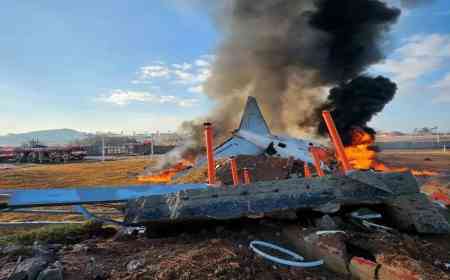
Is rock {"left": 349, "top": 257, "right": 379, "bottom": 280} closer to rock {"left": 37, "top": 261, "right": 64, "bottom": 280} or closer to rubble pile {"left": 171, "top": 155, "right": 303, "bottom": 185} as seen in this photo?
rock {"left": 37, "top": 261, "right": 64, "bottom": 280}

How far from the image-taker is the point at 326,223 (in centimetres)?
405

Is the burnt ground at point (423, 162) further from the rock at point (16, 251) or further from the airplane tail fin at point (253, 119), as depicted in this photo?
the rock at point (16, 251)

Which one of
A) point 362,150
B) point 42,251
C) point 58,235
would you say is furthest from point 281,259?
point 362,150

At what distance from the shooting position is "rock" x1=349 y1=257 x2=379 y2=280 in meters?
2.99

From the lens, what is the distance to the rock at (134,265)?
10.9 feet

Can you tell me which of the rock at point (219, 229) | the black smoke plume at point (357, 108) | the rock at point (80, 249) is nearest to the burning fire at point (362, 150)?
the black smoke plume at point (357, 108)

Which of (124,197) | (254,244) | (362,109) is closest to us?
(254,244)

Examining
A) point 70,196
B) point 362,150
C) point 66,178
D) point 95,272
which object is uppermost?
point 362,150

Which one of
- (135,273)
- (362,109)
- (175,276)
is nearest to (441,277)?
(175,276)

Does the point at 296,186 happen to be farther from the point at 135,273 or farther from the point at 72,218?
the point at 72,218

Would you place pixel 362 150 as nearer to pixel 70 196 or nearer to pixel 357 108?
pixel 357 108

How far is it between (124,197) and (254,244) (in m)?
2.42

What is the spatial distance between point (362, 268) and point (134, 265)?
2.40 meters

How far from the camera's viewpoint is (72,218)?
8250 millimetres
